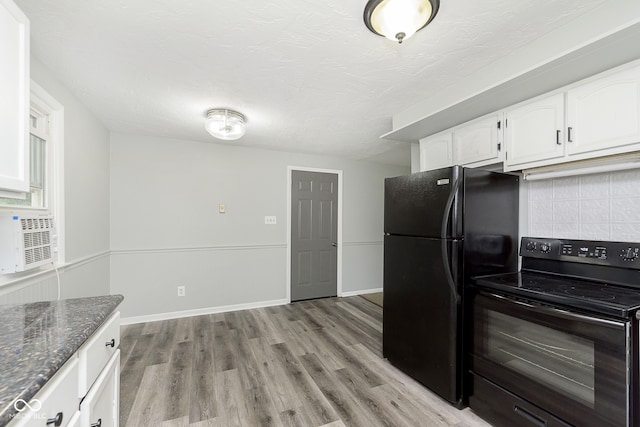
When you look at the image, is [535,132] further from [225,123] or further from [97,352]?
[97,352]

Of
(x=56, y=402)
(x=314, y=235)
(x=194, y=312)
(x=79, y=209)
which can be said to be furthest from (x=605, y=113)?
(x=194, y=312)

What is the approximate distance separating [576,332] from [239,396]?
2.12m

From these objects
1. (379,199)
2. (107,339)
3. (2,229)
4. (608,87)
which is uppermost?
(608,87)

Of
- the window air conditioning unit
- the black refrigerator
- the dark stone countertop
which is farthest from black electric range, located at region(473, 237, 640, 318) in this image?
the window air conditioning unit

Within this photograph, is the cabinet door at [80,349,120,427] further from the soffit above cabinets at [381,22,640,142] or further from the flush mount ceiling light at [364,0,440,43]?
the soffit above cabinets at [381,22,640,142]

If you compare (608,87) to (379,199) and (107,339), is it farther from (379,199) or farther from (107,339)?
(379,199)

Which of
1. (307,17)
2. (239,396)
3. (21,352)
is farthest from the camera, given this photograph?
(239,396)

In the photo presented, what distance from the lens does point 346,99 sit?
231 cm

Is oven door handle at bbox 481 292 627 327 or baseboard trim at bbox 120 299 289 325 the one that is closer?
oven door handle at bbox 481 292 627 327

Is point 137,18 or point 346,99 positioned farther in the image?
point 346,99

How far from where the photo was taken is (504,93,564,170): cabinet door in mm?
1656

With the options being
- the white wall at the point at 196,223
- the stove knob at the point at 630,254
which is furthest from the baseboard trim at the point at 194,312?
the stove knob at the point at 630,254

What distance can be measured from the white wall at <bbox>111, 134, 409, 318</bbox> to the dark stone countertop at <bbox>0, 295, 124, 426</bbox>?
225 cm

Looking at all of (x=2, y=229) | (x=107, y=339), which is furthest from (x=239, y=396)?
(x=2, y=229)
